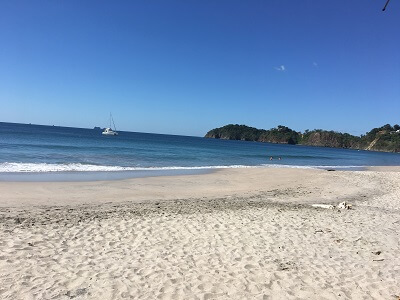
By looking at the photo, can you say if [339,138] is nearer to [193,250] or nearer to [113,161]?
[113,161]

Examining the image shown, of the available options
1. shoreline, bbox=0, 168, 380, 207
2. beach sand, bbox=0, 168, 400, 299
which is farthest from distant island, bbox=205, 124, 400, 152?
beach sand, bbox=0, 168, 400, 299

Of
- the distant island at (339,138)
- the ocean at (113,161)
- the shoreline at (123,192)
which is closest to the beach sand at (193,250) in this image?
the shoreline at (123,192)

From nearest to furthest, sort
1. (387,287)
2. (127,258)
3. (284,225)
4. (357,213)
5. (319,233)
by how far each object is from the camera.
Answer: (387,287), (127,258), (319,233), (284,225), (357,213)

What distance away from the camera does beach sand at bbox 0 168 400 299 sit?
497cm

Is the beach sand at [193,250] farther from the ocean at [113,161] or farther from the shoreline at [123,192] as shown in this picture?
the ocean at [113,161]

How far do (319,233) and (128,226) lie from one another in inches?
187

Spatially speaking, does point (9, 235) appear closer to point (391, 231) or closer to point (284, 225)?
point (284, 225)

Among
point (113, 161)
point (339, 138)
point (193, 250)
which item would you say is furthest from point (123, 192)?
point (339, 138)

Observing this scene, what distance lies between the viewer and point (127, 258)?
5988 mm

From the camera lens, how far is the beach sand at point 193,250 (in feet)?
16.3

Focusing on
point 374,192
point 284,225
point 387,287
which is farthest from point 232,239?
point 374,192

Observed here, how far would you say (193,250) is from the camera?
21.5ft

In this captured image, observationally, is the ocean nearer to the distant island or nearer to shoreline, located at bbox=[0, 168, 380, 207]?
shoreline, located at bbox=[0, 168, 380, 207]

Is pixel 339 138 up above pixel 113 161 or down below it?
above
